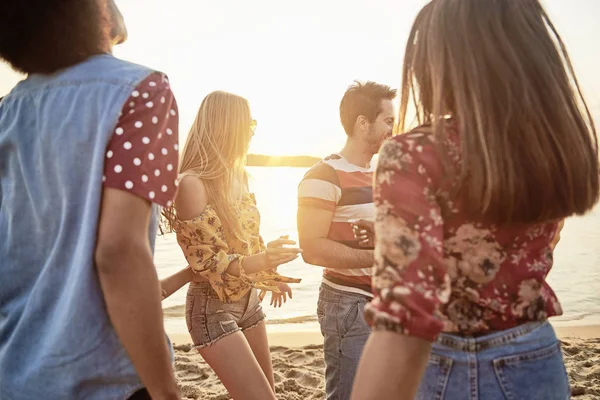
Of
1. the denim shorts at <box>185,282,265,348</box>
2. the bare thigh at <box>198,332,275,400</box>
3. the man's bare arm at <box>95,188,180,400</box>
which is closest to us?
the man's bare arm at <box>95,188,180,400</box>

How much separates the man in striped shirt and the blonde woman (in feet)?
1.02

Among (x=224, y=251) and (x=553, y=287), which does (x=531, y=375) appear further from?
(x=553, y=287)

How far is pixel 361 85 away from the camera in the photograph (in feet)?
12.7

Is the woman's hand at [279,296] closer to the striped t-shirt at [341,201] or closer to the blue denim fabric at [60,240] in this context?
the striped t-shirt at [341,201]

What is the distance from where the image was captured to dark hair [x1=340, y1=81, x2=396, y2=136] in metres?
3.74

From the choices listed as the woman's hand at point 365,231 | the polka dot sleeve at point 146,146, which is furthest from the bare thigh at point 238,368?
the polka dot sleeve at point 146,146

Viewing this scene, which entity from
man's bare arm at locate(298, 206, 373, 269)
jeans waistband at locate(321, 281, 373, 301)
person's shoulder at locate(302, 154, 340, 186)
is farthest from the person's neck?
jeans waistband at locate(321, 281, 373, 301)

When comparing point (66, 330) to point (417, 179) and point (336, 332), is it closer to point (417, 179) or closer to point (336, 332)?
point (417, 179)

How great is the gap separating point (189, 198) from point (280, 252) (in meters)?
0.63

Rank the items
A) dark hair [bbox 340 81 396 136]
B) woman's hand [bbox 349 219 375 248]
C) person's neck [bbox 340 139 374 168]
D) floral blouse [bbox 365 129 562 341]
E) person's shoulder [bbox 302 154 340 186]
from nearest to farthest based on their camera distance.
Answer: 1. floral blouse [bbox 365 129 562 341]
2. woman's hand [bbox 349 219 375 248]
3. person's shoulder [bbox 302 154 340 186]
4. person's neck [bbox 340 139 374 168]
5. dark hair [bbox 340 81 396 136]

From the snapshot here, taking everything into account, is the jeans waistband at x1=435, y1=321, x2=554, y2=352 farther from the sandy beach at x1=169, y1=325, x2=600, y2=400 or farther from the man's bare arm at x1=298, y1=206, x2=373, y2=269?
the sandy beach at x1=169, y1=325, x2=600, y2=400

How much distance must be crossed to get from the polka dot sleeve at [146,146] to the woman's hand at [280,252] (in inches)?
61.5

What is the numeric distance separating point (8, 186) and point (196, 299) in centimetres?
174

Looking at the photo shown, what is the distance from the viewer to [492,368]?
1311 mm
